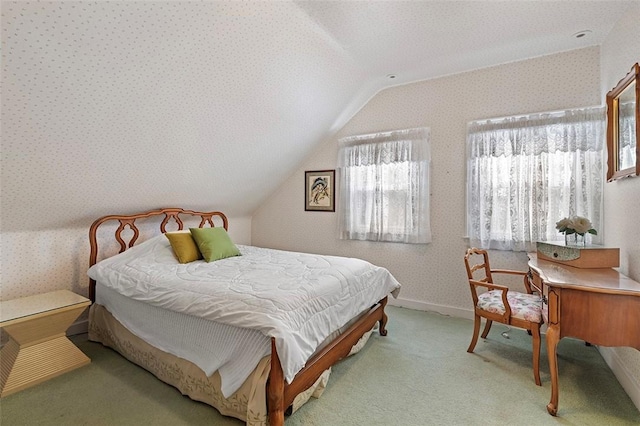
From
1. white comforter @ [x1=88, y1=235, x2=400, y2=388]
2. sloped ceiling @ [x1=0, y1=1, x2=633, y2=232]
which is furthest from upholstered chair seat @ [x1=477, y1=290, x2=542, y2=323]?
sloped ceiling @ [x1=0, y1=1, x2=633, y2=232]

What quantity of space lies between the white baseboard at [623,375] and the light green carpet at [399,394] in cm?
4

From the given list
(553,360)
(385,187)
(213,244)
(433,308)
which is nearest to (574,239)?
(553,360)

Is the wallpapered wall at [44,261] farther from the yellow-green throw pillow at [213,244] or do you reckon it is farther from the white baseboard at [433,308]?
the white baseboard at [433,308]

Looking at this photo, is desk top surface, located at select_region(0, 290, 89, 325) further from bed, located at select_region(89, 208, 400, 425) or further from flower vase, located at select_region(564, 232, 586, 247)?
flower vase, located at select_region(564, 232, 586, 247)

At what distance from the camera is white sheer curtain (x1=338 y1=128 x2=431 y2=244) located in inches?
141

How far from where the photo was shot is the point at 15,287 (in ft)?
8.45

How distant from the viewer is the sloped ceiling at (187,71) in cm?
183

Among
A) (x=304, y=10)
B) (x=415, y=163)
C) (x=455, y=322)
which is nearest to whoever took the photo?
(x=304, y=10)

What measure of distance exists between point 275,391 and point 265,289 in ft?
1.96

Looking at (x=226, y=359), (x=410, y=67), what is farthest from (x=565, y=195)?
(x=226, y=359)

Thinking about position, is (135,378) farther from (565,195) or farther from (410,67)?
(565,195)

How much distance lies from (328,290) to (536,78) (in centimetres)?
298

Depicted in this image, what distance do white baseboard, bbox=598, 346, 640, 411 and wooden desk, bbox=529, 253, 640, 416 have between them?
0.42m

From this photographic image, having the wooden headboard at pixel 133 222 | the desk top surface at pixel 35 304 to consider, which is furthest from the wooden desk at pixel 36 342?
the wooden headboard at pixel 133 222
